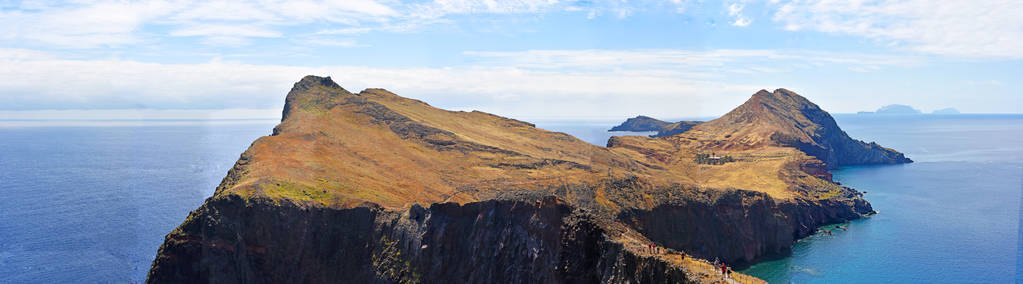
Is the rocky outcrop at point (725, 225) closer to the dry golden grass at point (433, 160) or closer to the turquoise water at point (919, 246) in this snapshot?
the turquoise water at point (919, 246)

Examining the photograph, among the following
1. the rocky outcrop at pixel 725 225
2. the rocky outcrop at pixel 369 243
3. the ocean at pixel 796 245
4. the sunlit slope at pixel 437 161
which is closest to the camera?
the rocky outcrop at pixel 369 243

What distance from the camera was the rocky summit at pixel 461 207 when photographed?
6141 centimetres

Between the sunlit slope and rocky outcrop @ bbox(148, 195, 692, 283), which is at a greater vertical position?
the sunlit slope

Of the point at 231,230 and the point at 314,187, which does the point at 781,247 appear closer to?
the point at 314,187

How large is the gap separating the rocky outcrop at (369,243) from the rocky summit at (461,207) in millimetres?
168

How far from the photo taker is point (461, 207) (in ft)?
233

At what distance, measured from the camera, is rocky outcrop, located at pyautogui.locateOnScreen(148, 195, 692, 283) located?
202ft

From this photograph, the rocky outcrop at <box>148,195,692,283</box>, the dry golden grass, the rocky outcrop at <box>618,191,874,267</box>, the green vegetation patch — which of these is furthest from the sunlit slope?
the rocky outcrop at <box>618,191,874,267</box>

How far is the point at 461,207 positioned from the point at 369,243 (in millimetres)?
14222

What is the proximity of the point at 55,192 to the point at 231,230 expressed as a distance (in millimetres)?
123880

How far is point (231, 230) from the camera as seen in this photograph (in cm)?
7212

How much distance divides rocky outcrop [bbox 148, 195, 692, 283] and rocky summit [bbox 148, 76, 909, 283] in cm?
17

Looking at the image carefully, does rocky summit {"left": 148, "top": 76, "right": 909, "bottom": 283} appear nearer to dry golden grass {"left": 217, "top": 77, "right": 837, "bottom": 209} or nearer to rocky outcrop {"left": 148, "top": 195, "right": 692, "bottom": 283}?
Result: rocky outcrop {"left": 148, "top": 195, "right": 692, "bottom": 283}

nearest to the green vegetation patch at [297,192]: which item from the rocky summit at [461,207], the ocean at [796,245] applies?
the rocky summit at [461,207]
